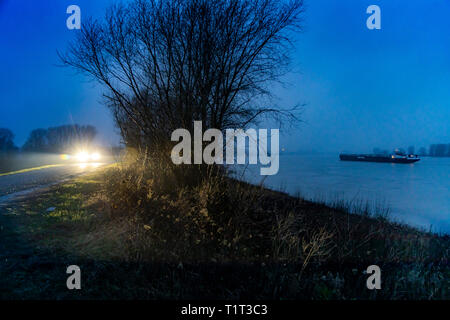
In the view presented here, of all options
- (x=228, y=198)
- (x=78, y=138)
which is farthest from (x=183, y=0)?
(x=78, y=138)

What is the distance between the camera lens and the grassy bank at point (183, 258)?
288 centimetres

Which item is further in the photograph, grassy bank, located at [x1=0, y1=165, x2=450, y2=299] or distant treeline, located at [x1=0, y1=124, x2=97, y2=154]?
distant treeline, located at [x1=0, y1=124, x2=97, y2=154]

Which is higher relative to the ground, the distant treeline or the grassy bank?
the distant treeline

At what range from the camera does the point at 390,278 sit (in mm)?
3283

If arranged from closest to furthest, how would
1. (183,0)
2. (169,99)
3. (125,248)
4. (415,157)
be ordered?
(125,248) → (183,0) → (169,99) → (415,157)

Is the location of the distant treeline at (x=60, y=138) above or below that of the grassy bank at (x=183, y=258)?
above

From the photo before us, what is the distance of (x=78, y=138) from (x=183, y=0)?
289 feet

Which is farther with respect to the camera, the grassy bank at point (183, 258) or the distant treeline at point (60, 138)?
the distant treeline at point (60, 138)

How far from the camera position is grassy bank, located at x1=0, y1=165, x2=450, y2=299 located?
2877 mm

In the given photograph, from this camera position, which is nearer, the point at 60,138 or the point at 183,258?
the point at 183,258

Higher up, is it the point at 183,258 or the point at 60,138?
the point at 60,138

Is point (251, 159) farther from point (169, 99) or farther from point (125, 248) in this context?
point (125, 248)

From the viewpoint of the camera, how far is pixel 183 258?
357 cm
